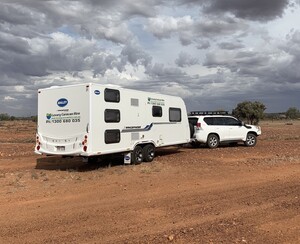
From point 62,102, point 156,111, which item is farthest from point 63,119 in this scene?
point 156,111

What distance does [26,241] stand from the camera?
603cm

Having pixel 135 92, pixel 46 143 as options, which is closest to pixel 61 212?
pixel 46 143

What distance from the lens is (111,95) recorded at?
13289 mm

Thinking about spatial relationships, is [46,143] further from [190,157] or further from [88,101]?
[190,157]

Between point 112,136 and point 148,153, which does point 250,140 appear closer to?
point 148,153

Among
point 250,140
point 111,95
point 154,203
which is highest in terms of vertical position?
point 111,95

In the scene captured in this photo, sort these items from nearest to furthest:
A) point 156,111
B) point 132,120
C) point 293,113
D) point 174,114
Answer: point 132,120 → point 156,111 → point 174,114 → point 293,113

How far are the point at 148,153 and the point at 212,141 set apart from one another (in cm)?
617

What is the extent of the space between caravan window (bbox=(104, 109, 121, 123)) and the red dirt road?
5.70 ft

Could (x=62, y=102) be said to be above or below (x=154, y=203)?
above

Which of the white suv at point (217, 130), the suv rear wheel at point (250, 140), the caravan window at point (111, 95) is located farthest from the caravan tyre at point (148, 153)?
the suv rear wheel at point (250, 140)

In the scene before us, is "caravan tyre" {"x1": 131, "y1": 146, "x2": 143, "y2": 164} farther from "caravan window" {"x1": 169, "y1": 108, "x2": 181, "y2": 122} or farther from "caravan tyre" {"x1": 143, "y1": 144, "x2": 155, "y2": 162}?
"caravan window" {"x1": 169, "y1": 108, "x2": 181, "y2": 122}

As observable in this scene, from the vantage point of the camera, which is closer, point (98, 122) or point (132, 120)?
point (98, 122)

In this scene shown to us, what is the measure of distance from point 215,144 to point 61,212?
13.7m
